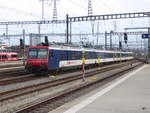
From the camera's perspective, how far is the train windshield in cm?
2562

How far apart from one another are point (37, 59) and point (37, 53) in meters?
0.57

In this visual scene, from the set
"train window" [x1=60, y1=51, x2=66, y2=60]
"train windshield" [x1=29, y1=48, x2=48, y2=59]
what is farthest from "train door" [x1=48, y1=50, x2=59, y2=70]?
"train window" [x1=60, y1=51, x2=66, y2=60]

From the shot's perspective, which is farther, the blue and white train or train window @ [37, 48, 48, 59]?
train window @ [37, 48, 48, 59]

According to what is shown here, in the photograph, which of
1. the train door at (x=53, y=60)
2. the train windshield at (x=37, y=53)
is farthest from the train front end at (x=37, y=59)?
the train door at (x=53, y=60)

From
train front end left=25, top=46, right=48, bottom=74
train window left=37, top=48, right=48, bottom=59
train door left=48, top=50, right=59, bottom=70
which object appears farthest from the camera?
train door left=48, top=50, right=59, bottom=70

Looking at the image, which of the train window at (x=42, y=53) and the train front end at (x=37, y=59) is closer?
the train front end at (x=37, y=59)

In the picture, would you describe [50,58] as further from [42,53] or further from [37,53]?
[37,53]

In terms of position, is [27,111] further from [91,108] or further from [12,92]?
[12,92]

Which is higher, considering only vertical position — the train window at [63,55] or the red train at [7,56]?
the train window at [63,55]

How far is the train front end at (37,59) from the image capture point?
25.3 meters

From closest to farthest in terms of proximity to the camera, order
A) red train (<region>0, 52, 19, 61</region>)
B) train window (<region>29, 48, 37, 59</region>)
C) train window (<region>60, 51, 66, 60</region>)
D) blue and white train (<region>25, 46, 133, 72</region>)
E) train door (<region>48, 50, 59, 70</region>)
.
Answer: blue and white train (<region>25, 46, 133, 72</region>), train door (<region>48, 50, 59, 70</region>), train window (<region>29, 48, 37, 59</region>), train window (<region>60, 51, 66, 60</region>), red train (<region>0, 52, 19, 61</region>)

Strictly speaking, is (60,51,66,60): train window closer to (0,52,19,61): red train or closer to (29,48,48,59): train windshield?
(29,48,48,59): train windshield

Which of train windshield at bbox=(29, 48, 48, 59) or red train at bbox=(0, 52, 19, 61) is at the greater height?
train windshield at bbox=(29, 48, 48, 59)

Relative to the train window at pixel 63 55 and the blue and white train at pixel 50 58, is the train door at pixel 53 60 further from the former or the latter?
the train window at pixel 63 55
